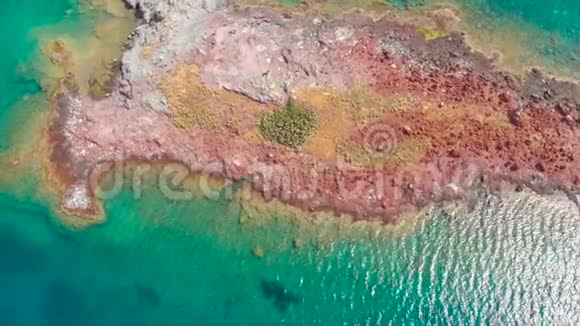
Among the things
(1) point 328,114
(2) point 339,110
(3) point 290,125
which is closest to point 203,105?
(3) point 290,125

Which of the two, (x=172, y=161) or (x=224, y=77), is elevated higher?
(x=224, y=77)

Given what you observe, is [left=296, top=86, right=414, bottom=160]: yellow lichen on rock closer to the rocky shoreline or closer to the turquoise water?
the rocky shoreline

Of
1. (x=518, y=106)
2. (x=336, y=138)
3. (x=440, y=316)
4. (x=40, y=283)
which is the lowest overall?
(x=40, y=283)

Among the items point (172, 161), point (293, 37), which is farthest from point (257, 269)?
point (293, 37)

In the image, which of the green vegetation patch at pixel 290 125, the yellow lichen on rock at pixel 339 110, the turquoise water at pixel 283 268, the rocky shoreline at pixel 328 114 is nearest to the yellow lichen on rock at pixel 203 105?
the rocky shoreline at pixel 328 114

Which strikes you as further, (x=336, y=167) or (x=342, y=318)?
(x=336, y=167)

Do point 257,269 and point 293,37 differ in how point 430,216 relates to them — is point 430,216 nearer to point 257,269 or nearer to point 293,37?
point 257,269

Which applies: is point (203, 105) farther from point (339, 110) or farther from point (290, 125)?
point (339, 110)
